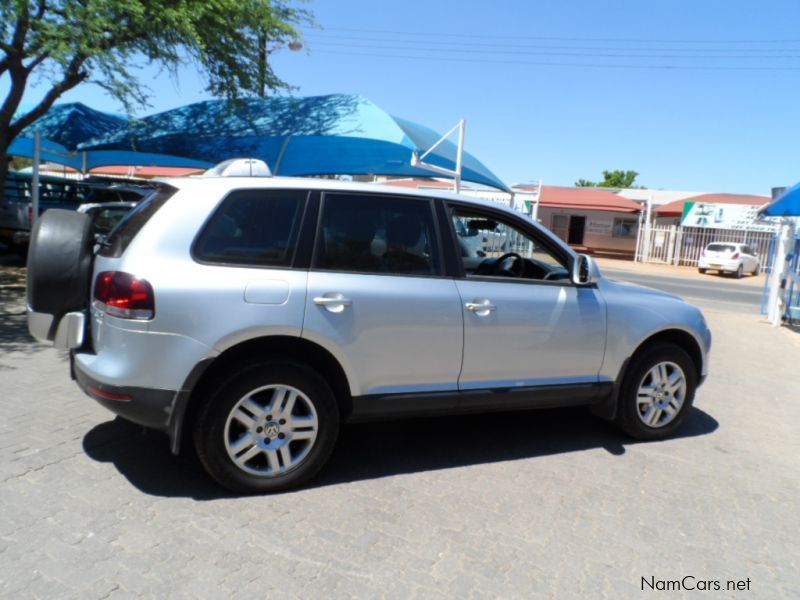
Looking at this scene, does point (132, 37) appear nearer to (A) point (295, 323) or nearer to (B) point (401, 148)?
(B) point (401, 148)

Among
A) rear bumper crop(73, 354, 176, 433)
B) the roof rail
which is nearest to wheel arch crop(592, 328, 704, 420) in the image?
the roof rail

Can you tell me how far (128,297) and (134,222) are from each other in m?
0.58

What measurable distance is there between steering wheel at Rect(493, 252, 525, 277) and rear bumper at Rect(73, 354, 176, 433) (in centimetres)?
257

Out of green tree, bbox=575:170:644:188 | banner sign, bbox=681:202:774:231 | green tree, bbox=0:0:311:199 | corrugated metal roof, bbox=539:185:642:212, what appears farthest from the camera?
green tree, bbox=575:170:644:188

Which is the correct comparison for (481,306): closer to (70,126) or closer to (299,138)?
(299,138)

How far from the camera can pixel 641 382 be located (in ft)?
15.1

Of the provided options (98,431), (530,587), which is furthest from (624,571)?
(98,431)

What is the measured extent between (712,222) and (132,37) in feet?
91.9

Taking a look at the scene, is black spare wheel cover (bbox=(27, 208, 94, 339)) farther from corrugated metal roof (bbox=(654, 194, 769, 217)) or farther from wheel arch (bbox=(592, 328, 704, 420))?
corrugated metal roof (bbox=(654, 194, 769, 217))

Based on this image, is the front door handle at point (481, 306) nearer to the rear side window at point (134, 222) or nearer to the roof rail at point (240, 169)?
the roof rail at point (240, 169)

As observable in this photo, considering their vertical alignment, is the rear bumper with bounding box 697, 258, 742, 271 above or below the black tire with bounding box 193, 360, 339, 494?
above

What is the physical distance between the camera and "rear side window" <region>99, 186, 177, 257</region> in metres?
3.39

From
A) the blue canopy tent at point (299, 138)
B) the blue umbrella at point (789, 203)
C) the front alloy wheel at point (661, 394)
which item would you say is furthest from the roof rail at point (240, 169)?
the blue umbrella at point (789, 203)

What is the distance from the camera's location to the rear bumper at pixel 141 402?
3223 millimetres
